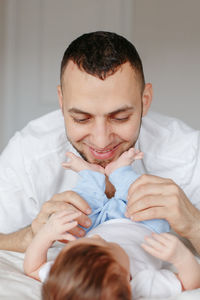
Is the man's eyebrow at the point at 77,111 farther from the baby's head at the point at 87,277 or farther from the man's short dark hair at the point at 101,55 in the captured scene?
the baby's head at the point at 87,277

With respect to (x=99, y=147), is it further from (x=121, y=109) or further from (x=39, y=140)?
(x=39, y=140)

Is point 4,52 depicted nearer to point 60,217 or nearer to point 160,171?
point 160,171

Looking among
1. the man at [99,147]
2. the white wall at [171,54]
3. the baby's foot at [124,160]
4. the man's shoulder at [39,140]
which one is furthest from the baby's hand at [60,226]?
the white wall at [171,54]

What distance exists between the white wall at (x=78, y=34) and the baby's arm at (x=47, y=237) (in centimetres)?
255

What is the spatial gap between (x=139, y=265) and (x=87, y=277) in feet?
0.92

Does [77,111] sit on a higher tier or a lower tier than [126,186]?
A: higher

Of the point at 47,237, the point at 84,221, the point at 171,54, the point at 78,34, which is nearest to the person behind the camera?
the point at 47,237

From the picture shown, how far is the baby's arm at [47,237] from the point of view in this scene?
1185mm

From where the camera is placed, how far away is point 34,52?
383 cm

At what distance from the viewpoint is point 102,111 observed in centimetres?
146

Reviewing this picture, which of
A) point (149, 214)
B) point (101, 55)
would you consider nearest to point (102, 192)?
point (149, 214)

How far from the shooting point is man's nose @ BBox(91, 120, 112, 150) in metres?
1.48

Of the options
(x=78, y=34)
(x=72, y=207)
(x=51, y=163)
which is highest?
(x=78, y=34)

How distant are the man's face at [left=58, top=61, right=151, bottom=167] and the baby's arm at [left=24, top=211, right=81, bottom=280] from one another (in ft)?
1.23
